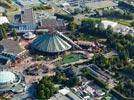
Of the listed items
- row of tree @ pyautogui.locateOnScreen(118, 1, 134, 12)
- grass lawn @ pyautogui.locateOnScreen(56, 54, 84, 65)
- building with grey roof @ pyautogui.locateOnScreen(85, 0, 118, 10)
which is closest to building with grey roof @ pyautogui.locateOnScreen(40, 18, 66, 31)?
grass lawn @ pyautogui.locateOnScreen(56, 54, 84, 65)

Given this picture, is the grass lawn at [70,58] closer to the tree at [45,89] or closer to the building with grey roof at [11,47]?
the building with grey roof at [11,47]

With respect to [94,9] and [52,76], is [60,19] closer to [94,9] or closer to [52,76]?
[94,9]

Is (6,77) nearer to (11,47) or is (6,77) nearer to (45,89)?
(45,89)

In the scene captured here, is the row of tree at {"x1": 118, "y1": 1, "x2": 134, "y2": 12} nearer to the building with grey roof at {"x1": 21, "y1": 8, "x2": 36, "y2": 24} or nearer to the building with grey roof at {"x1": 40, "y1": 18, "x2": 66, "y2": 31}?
the building with grey roof at {"x1": 40, "y1": 18, "x2": 66, "y2": 31}

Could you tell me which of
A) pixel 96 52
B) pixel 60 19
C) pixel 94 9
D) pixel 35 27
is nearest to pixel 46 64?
pixel 96 52

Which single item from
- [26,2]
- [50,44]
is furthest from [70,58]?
[26,2]
